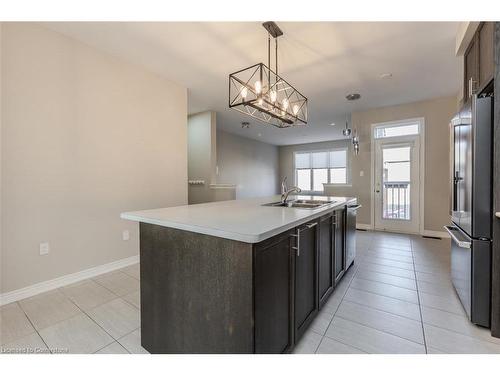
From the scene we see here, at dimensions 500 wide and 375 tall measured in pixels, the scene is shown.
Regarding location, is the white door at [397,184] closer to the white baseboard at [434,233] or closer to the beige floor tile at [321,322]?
the white baseboard at [434,233]

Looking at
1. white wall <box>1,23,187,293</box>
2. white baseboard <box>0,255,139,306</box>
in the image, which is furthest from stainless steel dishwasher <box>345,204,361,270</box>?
white baseboard <box>0,255,139,306</box>

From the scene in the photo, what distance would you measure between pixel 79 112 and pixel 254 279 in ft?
8.89

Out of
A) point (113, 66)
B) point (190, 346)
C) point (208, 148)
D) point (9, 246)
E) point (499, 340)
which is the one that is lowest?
point (499, 340)

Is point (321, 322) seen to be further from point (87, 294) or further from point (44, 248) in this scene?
point (44, 248)

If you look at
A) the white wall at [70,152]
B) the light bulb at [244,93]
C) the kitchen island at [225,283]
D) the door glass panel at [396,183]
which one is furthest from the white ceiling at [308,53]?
the kitchen island at [225,283]

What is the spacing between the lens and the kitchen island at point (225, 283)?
109cm

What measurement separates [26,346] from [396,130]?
6049mm

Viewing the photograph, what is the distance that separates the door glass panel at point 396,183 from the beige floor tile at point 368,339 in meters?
3.89

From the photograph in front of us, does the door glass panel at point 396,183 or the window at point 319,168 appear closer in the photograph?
the door glass panel at point 396,183

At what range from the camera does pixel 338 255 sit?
2.33 meters

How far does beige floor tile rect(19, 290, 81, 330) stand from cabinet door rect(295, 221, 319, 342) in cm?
182

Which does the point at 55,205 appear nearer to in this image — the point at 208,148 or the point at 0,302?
the point at 0,302

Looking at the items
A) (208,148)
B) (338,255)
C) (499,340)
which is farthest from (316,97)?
(499,340)

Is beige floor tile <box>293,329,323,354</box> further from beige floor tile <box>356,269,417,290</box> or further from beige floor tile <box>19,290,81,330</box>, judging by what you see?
beige floor tile <box>19,290,81,330</box>
